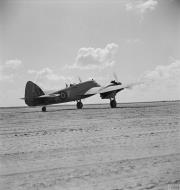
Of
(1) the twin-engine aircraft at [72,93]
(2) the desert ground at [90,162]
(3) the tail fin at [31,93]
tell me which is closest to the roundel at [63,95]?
(1) the twin-engine aircraft at [72,93]

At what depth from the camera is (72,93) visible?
108 feet

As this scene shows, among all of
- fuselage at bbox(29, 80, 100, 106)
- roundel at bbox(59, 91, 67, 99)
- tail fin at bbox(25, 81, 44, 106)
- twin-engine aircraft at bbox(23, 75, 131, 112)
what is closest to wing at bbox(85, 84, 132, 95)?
twin-engine aircraft at bbox(23, 75, 131, 112)

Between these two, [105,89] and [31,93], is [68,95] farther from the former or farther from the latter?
[105,89]

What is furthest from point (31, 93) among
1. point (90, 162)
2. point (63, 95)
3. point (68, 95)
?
point (90, 162)

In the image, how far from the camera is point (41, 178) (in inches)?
254

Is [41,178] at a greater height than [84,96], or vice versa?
[84,96]

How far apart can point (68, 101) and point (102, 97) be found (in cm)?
426

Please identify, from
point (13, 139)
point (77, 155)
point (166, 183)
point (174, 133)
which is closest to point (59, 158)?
point (77, 155)

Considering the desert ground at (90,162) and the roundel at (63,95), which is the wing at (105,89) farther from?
the desert ground at (90,162)

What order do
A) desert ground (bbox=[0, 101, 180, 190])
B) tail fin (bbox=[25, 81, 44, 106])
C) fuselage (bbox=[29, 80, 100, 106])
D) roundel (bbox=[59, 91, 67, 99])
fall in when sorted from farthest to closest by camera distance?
roundel (bbox=[59, 91, 67, 99]) → fuselage (bbox=[29, 80, 100, 106]) → tail fin (bbox=[25, 81, 44, 106]) → desert ground (bbox=[0, 101, 180, 190])

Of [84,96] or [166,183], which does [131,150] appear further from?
[84,96]

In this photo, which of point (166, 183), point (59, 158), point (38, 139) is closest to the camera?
point (166, 183)

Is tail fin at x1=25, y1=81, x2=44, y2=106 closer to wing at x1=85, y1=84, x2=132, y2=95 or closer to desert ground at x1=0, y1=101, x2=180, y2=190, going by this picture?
wing at x1=85, y1=84, x2=132, y2=95

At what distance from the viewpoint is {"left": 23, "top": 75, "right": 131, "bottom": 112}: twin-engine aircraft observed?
30.5 meters
